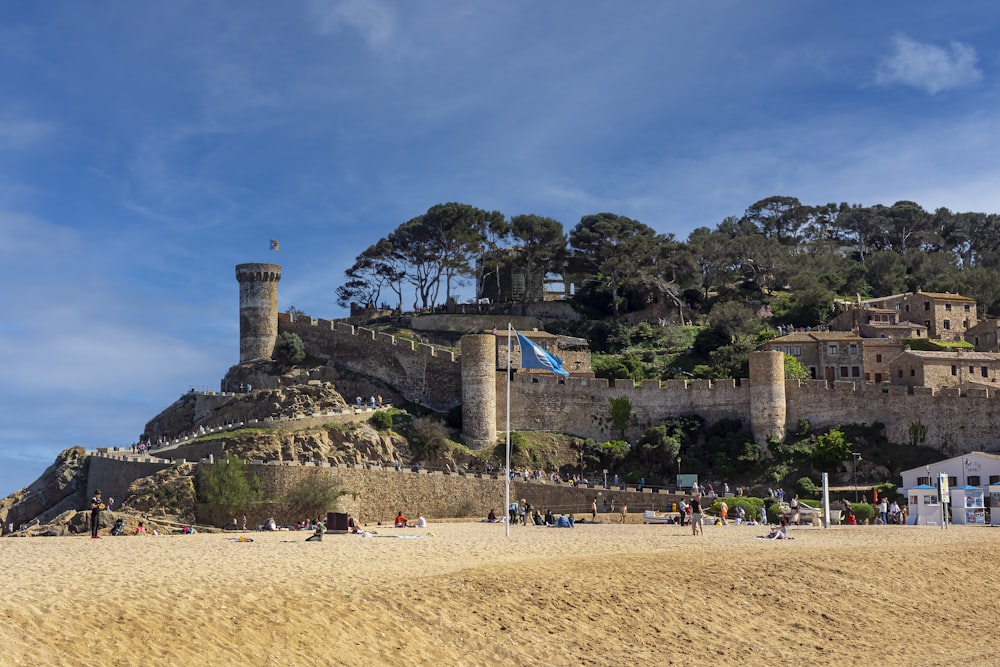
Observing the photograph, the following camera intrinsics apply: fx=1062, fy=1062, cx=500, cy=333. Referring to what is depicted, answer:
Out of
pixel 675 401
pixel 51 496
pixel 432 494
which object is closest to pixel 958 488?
pixel 675 401

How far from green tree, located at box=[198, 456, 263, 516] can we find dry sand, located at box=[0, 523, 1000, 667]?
10.2 meters

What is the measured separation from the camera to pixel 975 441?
47.2m

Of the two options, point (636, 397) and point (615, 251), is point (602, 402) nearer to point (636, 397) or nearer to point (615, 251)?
point (636, 397)

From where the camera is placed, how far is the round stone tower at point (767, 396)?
48281 mm

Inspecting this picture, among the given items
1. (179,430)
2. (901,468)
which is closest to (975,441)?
(901,468)

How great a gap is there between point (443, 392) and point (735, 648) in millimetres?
33972

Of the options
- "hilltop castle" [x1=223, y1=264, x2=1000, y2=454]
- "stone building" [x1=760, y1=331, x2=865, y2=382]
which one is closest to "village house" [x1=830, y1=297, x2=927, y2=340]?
"stone building" [x1=760, y1=331, x2=865, y2=382]

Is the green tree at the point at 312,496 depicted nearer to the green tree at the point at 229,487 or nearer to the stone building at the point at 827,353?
the green tree at the point at 229,487

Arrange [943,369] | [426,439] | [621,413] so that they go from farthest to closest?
1. [943,369]
2. [621,413]
3. [426,439]

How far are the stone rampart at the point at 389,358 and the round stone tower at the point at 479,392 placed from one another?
259 cm

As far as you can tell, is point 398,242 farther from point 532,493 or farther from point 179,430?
point 532,493

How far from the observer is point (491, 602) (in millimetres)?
18625

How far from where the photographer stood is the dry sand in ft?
48.9

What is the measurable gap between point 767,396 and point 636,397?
6.12 meters
